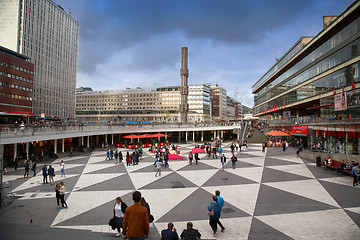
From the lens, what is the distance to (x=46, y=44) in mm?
84312

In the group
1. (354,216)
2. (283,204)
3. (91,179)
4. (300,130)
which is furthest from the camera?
(300,130)

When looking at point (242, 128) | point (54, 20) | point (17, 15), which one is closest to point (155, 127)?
point (242, 128)

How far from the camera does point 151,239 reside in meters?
7.25

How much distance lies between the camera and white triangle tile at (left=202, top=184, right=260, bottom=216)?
1055 centimetres

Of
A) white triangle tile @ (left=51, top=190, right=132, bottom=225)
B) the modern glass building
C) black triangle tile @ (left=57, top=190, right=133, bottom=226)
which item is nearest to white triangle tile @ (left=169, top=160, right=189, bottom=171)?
white triangle tile @ (left=51, top=190, right=132, bottom=225)

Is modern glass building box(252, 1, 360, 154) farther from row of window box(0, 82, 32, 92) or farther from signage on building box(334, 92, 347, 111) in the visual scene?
row of window box(0, 82, 32, 92)

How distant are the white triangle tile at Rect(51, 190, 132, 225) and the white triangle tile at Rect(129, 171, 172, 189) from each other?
1.68 m

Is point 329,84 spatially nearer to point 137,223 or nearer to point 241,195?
point 241,195

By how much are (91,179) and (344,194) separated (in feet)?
53.8

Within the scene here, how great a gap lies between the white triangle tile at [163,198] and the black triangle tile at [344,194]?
7.78 m

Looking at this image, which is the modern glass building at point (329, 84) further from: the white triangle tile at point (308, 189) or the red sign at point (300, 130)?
the white triangle tile at point (308, 189)

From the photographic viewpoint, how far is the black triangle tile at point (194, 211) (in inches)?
364

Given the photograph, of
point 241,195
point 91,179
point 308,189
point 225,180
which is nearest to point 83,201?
point 91,179

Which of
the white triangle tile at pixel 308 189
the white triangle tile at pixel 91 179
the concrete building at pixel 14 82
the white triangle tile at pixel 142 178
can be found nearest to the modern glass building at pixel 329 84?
the white triangle tile at pixel 308 189
